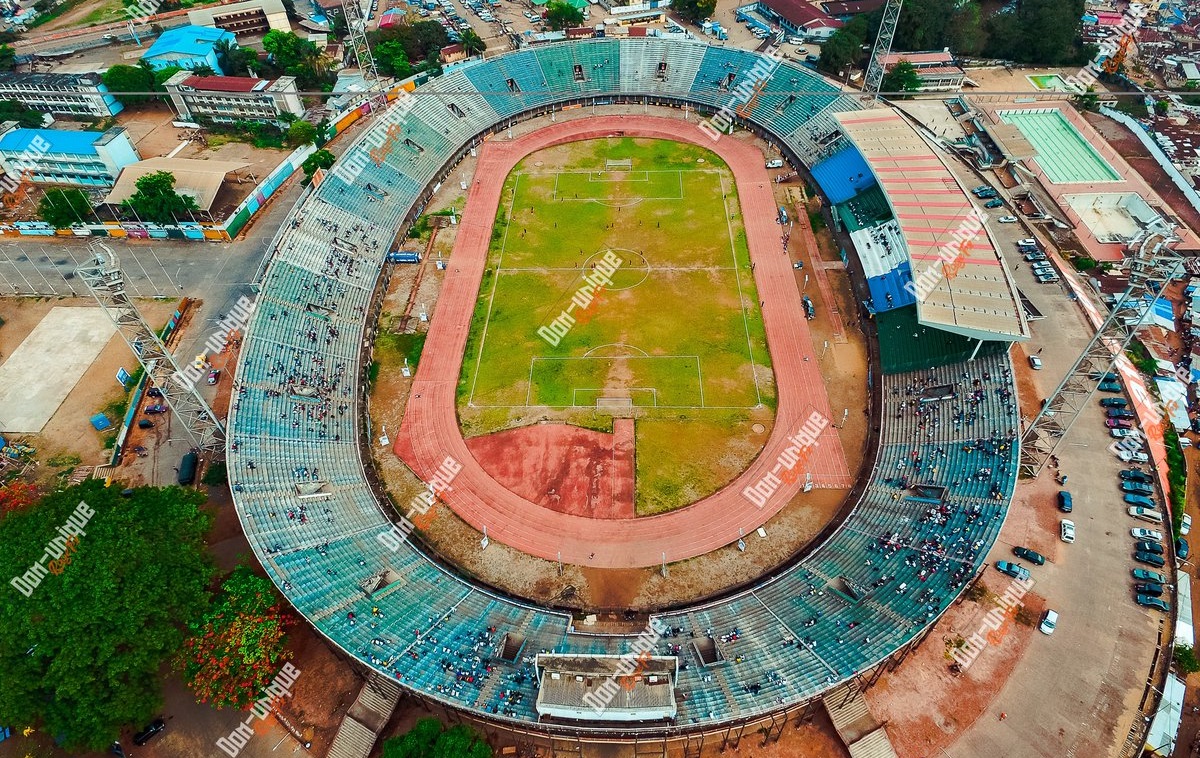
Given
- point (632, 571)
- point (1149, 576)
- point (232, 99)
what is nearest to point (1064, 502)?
point (1149, 576)

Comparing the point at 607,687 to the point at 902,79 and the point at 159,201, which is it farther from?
the point at 902,79

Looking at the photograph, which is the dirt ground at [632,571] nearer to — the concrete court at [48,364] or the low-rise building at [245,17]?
the concrete court at [48,364]

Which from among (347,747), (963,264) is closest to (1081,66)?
(963,264)

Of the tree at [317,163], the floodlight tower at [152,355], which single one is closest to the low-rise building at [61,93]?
the tree at [317,163]

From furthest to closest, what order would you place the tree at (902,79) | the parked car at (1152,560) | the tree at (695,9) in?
the tree at (695,9), the tree at (902,79), the parked car at (1152,560)

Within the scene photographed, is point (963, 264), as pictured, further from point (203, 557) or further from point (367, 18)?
point (367, 18)

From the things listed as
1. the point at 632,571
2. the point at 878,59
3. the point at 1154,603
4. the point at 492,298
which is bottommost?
the point at 632,571
